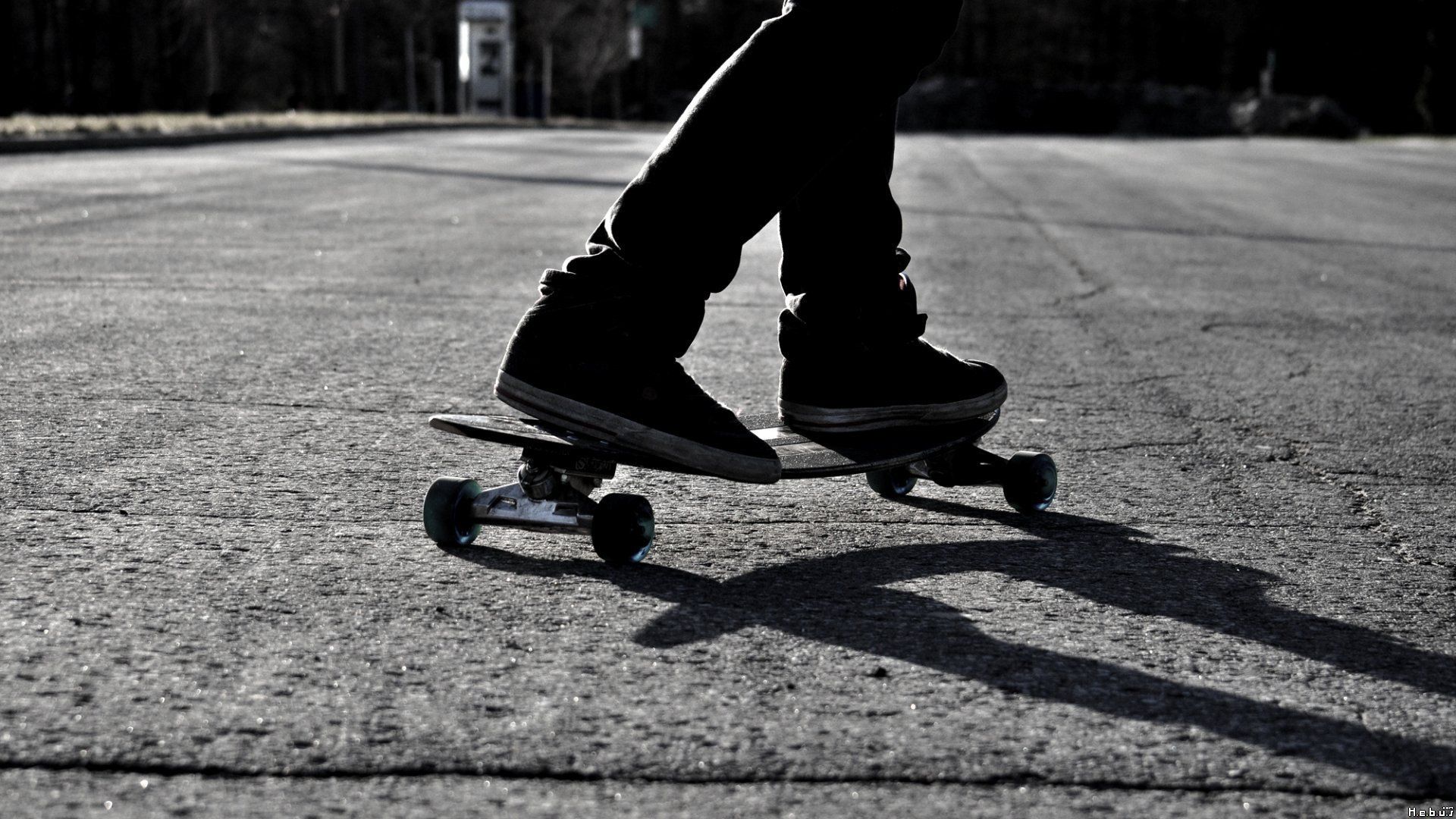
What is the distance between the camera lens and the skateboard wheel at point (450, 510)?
2.29 m

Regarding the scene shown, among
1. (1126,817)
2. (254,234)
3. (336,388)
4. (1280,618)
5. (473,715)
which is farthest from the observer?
(254,234)

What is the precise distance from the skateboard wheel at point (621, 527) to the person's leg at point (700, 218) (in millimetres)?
100

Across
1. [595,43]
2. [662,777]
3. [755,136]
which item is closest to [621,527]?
[755,136]

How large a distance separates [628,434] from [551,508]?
149 millimetres

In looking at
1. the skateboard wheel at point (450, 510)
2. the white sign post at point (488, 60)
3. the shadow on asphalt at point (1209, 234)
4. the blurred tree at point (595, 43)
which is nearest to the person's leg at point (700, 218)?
the skateboard wheel at point (450, 510)

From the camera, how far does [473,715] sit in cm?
163

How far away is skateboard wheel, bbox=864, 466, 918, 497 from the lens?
9.25ft

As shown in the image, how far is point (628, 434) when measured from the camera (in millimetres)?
2275

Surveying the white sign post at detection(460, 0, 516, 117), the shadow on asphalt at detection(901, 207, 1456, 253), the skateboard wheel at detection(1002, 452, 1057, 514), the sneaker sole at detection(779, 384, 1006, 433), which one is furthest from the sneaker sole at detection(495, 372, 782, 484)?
the white sign post at detection(460, 0, 516, 117)

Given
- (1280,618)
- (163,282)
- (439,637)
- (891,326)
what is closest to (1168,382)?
(891,326)

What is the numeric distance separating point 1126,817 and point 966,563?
936 millimetres

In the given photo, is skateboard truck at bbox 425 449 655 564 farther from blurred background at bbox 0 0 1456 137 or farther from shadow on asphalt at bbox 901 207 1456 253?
blurred background at bbox 0 0 1456 137

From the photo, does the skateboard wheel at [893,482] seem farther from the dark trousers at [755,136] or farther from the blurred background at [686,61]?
the blurred background at [686,61]

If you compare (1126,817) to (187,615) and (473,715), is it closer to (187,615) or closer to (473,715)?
(473,715)
